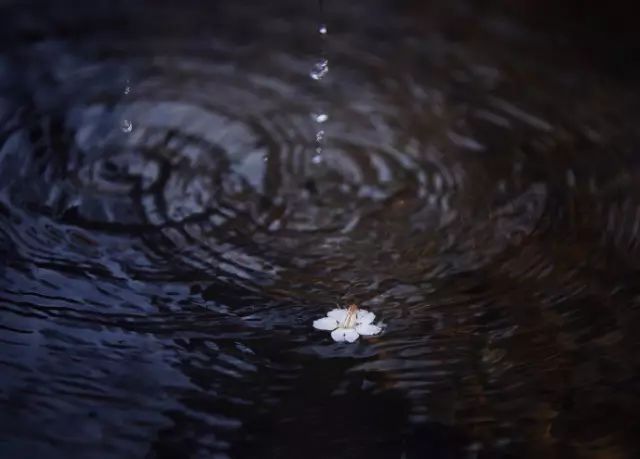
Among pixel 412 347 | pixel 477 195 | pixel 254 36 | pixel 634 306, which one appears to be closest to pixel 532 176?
pixel 477 195

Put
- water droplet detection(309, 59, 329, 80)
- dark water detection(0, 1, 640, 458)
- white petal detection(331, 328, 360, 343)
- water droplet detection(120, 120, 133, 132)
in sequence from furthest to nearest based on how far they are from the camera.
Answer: water droplet detection(309, 59, 329, 80)
water droplet detection(120, 120, 133, 132)
white petal detection(331, 328, 360, 343)
dark water detection(0, 1, 640, 458)

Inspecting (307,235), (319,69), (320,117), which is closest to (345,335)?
(307,235)

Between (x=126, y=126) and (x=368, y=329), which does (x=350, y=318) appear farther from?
(x=126, y=126)

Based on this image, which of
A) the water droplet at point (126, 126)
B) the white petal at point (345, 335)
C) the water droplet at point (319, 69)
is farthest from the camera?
the water droplet at point (319, 69)

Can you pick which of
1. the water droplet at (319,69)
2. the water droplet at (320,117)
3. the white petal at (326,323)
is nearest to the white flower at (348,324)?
the white petal at (326,323)

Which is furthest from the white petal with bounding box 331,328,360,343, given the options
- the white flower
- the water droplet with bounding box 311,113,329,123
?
the water droplet with bounding box 311,113,329,123

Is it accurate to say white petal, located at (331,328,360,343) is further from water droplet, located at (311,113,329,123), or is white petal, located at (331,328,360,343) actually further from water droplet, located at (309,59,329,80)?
water droplet, located at (309,59,329,80)

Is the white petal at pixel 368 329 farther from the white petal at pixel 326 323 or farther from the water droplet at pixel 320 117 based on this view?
the water droplet at pixel 320 117
